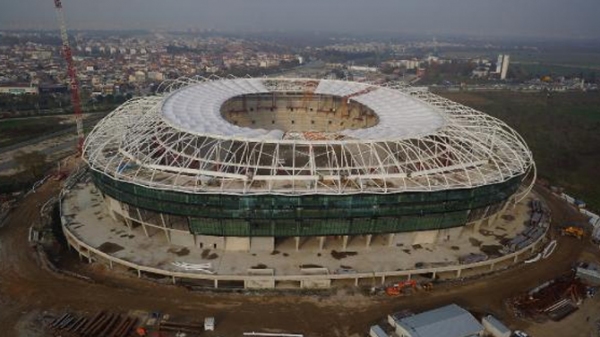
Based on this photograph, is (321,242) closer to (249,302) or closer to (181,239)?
(249,302)

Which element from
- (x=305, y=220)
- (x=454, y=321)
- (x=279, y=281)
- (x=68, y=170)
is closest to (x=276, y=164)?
(x=305, y=220)

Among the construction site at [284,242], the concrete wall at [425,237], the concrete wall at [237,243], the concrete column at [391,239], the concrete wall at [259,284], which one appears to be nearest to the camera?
the construction site at [284,242]

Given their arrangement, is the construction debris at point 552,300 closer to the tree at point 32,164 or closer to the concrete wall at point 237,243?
the concrete wall at point 237,243

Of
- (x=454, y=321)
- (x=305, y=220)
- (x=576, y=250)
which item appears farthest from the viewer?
(x=576, y=250)

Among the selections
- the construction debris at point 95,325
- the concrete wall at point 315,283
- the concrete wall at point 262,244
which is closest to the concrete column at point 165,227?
the concrete wall at point 262,244

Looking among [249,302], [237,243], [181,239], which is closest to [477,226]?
[237,243]

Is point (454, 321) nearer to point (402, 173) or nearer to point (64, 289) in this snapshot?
point (402, 173)

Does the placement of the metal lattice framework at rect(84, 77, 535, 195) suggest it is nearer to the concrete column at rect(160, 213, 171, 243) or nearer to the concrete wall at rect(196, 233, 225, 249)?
the concrete column at rect(160, 213, 171, 243)
